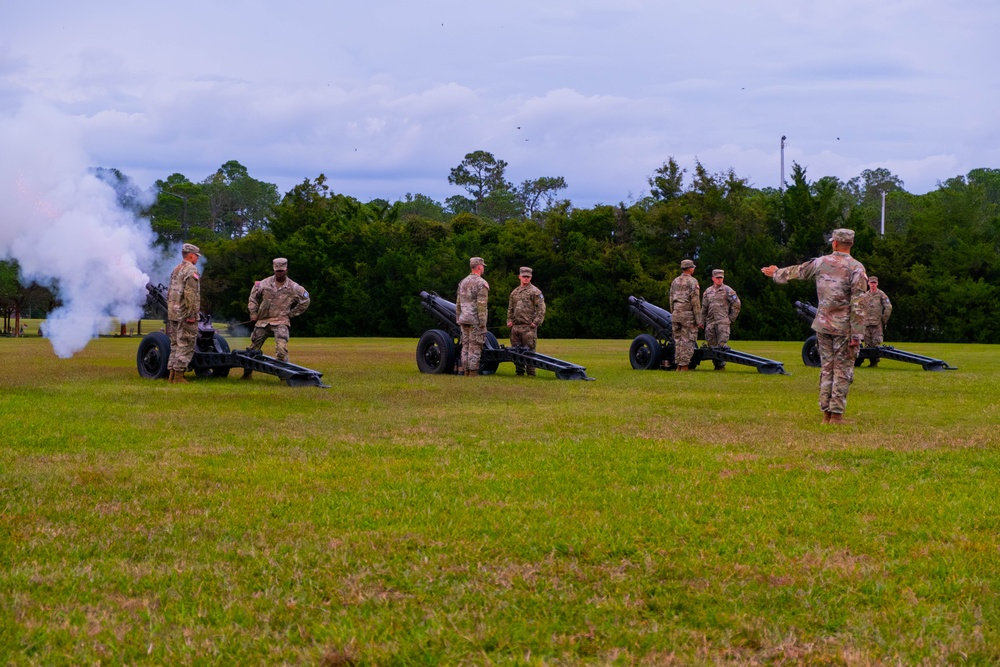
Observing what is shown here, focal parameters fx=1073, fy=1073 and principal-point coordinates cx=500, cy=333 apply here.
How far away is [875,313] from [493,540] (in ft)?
56.5

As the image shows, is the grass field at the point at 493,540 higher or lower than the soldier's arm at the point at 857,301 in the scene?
lower

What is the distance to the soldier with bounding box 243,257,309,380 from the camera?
52.3ft

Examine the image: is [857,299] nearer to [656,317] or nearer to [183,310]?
[183,310]

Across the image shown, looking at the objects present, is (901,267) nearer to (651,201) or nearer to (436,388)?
(651,201)

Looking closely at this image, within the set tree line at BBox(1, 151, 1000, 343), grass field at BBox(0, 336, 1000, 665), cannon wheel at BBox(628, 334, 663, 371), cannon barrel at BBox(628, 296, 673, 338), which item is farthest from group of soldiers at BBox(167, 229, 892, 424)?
tree line at BBox(1, 151, 1000, 343)

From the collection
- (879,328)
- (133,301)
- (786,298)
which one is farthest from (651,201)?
(133,301)

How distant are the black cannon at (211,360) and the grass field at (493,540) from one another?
163 inches

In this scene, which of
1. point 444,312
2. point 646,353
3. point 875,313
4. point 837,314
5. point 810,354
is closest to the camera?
point 837,314

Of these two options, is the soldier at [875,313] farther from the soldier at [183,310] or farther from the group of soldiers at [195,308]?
the soldier at [183,310]

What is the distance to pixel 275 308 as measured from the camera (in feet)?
52.6

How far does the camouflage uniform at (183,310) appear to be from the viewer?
15.1 meters

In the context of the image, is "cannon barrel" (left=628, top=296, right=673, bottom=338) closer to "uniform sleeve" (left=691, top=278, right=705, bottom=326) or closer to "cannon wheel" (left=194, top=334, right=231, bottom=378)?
"uniform sleeve" (left=691, top=278, right=705, bottom=326)

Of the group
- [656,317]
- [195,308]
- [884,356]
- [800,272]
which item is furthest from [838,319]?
[884,356]

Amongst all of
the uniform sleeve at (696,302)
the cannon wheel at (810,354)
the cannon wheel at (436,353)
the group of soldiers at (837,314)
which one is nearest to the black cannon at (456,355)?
the cannon wheel at (436,353)
